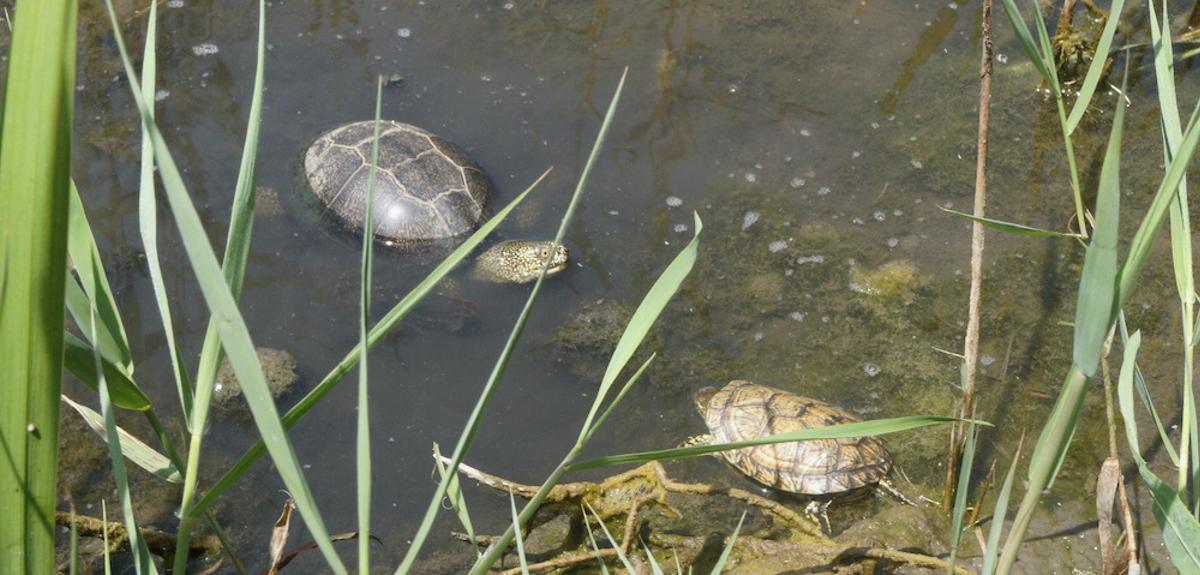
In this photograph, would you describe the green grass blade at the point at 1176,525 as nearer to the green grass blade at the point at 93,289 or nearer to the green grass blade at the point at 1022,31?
the green grass blade at the point at 1022,31

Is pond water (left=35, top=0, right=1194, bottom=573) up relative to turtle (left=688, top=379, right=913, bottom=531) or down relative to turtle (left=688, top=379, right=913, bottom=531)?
up

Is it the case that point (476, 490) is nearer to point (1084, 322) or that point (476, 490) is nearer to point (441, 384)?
point (441, 384)

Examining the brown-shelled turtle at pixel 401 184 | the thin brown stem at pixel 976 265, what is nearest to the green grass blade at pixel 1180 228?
the thin brown stem at pixel 976 265

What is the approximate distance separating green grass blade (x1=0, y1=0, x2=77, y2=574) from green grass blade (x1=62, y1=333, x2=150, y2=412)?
22 cm

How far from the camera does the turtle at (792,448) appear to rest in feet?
11.1

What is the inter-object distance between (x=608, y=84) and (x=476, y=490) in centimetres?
234

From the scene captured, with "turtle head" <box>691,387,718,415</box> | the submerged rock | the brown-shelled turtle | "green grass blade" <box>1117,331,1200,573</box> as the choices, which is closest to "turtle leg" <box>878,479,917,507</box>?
"turtle head" <box>691,387,718,415</box>

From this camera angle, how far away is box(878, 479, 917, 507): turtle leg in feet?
10.7

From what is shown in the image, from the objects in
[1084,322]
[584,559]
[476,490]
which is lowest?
[476,490]

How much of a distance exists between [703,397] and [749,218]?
976mm

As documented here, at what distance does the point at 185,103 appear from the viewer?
15.5ft

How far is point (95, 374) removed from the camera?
1.42 metres

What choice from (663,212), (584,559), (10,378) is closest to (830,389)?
(663,212)

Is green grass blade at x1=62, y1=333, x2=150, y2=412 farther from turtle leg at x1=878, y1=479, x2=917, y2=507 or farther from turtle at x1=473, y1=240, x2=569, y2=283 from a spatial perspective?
turtle at x1=473, y1=240, x2=569, y2=283
